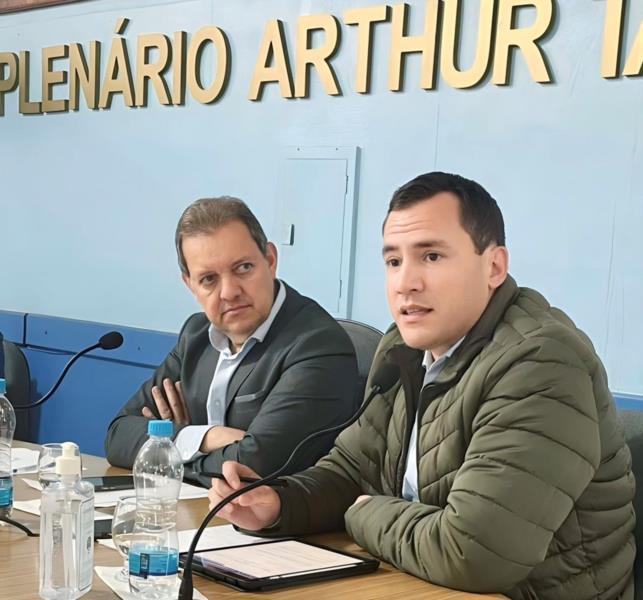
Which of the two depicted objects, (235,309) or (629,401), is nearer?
(235,309)

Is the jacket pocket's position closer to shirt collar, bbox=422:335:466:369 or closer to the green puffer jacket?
the green puffer jacket

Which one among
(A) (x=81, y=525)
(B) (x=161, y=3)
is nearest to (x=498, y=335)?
(A) (x=81, y=525)

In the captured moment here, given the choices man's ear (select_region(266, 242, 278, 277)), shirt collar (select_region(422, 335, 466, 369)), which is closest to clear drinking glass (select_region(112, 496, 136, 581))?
shirt collar (select_region(422, 335, 466, 369))

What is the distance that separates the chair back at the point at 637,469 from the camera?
6.72ft

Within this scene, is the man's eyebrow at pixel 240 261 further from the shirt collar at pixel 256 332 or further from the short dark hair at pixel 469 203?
the short dark hair at pixel 469 203

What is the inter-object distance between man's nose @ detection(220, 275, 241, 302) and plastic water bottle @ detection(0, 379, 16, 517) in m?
0.61

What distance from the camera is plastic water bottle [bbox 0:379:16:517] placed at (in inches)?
81.4

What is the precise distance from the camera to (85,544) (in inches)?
64.5

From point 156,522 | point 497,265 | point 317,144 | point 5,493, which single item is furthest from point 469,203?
point 317,144

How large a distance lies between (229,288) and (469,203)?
900mm

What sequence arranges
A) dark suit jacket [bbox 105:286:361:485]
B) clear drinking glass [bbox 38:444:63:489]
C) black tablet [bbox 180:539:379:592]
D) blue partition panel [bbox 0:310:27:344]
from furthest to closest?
blue partition panel [bbox 0:310:27:344]
dark suit jacket [bbox 105:286:361:485]
clear drinking glass [bbox 38:444:63:489]
black tablet [bbox 180:539:379:592]

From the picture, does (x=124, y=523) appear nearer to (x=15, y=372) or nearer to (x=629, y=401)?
(x=629, y=401)

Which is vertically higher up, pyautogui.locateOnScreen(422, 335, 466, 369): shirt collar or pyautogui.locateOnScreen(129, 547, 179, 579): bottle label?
pyautogui.locateOnScreen(422, 335, 466, 369): shirt collar

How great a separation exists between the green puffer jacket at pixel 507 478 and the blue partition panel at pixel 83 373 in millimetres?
2207
